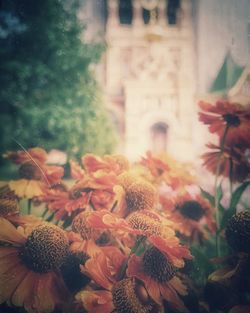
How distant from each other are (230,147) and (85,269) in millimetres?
222

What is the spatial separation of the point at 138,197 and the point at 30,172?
0.14 m

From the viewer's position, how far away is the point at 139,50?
1.98 feet

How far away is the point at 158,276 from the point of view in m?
0.27

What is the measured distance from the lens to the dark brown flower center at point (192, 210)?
0.40 m

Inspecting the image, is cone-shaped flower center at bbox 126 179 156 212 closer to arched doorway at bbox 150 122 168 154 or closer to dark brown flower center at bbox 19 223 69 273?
dark brown flower center at bbox 19 223 69 273

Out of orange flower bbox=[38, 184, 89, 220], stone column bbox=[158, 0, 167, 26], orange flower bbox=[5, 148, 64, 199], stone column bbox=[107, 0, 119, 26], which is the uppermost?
stone column bbox=[107, 0, 119, 26]

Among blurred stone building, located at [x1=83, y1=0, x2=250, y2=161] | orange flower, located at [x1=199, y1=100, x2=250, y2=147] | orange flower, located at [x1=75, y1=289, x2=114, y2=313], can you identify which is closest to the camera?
orange flower, located at [x1=75, y1=289, x2=114, y2=313]

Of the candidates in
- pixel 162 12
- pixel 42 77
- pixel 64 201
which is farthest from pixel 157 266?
pixel 162 12

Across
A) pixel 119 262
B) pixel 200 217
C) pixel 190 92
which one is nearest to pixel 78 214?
pixel 119 262

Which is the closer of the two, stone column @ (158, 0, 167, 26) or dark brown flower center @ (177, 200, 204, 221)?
dark brown flower center @ (177, 200, 204, 221)

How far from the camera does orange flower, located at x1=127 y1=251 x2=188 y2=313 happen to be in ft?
0.87

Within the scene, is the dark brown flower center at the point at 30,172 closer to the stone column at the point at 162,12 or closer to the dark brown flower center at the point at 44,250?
the dark brown flower center at the point at 44,250

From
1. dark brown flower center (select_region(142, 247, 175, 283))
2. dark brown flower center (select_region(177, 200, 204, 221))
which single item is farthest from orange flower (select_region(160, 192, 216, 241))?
dark brown flower center (select_region(142, 247, 175, 283))

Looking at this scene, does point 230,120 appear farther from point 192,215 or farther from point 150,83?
point 150,83
